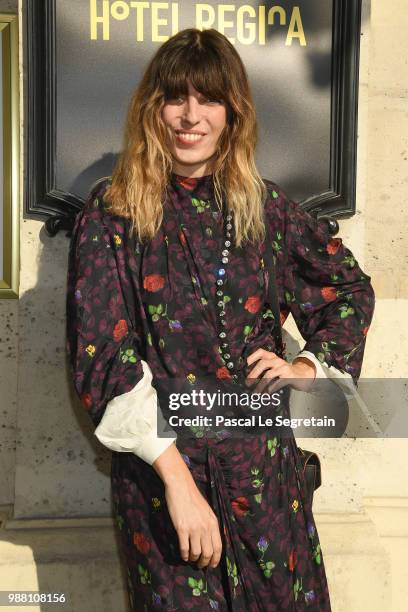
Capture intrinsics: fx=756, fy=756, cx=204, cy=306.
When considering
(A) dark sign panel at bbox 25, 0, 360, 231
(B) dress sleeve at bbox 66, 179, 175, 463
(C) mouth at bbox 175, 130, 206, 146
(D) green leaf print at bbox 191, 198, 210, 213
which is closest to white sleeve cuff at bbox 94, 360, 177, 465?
(B) dress sleeve at bbox 66, 179, 175, 463

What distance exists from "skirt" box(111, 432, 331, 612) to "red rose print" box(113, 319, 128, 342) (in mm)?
267

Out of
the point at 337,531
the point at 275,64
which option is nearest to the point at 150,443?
the point at 337,531

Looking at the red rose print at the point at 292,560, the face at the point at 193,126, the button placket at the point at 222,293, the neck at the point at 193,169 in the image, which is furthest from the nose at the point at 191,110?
the red rose print at the point at 292,560

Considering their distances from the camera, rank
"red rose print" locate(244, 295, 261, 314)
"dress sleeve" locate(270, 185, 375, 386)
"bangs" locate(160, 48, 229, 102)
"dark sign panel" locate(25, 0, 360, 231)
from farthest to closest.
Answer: "dark sign panel" locate(25, 0, 360, 231), "dress sleeve" locate(270, 185, 375, 386), "red rose print" locate(244, 295, 261, 314), "bangs" locate(160, 48, 229, 102)

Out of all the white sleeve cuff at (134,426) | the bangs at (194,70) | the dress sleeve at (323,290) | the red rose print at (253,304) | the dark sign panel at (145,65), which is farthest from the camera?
the dark sign panel at (145,65)

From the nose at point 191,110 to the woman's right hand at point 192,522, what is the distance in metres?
0.77

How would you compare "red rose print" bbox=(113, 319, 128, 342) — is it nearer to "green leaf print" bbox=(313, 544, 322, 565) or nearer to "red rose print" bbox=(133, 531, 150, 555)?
"red rose print" bbox=(133, 531, 150, 555)

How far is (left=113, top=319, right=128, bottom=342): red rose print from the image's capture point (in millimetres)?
1575

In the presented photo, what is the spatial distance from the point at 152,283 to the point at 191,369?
208mm

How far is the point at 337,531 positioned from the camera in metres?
2.49

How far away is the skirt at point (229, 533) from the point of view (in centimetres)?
158

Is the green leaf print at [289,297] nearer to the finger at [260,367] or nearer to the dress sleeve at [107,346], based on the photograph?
the finger at [260,367]

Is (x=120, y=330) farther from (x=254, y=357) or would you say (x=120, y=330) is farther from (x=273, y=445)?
(x=273, y=445)

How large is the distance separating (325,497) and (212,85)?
1.53 m
